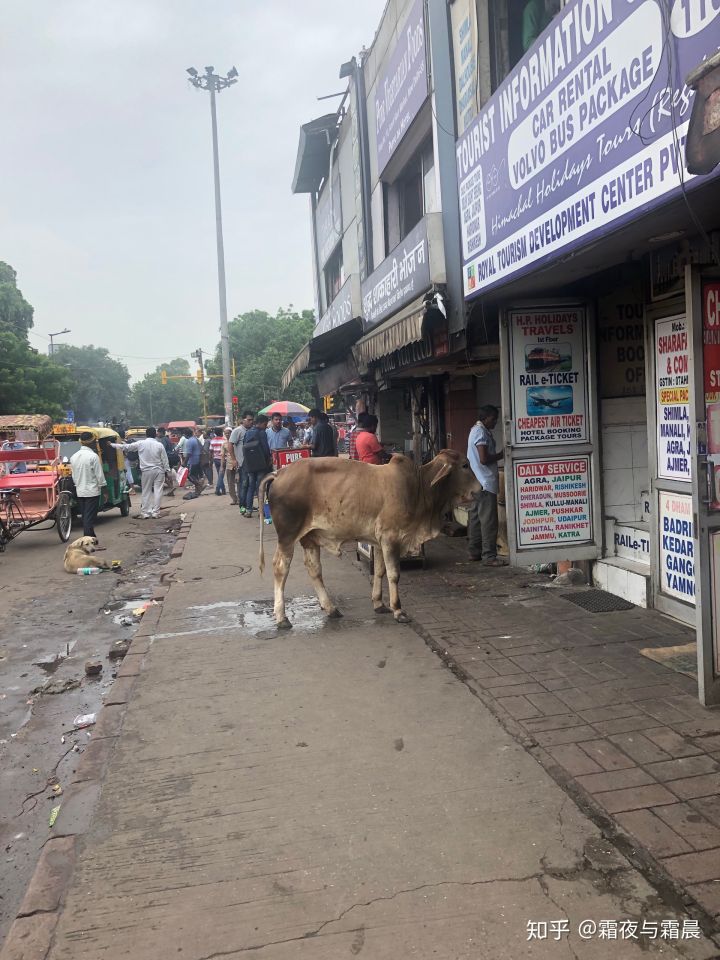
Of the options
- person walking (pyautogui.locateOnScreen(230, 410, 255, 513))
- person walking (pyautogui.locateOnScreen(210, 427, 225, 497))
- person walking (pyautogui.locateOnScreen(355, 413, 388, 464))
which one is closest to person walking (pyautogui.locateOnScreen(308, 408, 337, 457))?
person walking (pyautogui.locateOnScreen(230, 410, 255, 513))

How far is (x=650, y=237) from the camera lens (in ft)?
15.0

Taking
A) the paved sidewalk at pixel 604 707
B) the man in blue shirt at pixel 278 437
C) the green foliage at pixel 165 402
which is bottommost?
the paved sidewalk at pixel 604 707

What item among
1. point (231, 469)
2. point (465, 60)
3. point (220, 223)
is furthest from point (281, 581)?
point (220, 223)

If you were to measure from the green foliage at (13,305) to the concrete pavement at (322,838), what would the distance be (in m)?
37.0

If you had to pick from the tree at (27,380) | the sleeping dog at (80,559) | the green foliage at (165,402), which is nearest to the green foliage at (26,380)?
the tree at (27,380)

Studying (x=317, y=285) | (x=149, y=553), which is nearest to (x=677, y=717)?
(x=149, y=553)

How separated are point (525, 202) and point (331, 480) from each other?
2.74m

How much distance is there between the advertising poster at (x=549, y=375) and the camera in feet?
21.4

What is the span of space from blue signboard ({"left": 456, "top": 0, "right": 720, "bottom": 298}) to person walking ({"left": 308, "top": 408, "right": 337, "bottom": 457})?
17.2ft

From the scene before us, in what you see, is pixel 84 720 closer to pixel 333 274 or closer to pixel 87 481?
pixel 87 481

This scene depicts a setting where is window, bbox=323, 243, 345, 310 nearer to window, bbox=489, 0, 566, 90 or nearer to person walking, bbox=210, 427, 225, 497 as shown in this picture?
person walking, bbox=210, 427, 225, 497

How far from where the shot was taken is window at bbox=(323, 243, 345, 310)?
17.6 meters

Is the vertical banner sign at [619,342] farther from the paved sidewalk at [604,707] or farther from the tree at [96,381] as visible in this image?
the tree at [96,381]

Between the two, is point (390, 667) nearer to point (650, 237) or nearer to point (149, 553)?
point (650, 237)
